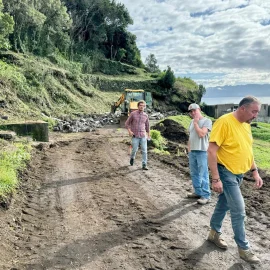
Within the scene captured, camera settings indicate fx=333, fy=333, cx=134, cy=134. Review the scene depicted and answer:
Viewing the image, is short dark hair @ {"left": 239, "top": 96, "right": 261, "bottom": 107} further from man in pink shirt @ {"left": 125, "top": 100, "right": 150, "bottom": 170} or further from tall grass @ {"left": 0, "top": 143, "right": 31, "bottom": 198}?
man in pink shirt @ {"left": 125, "top": 100, "right": 150, "bottom": 170}

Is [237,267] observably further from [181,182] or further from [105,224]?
[181,182]

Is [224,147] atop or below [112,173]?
atop

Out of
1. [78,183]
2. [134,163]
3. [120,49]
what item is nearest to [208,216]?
[78,183]

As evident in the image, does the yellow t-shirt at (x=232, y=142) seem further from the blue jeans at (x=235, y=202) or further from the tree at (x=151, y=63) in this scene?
the tree at (x=151, y=63)

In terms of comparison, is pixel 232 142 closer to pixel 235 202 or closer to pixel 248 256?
pixel 235 202

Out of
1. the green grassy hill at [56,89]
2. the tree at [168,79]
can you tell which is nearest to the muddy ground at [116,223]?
Answer: the green grassy hill at [56,89]

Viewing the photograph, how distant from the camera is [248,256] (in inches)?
169

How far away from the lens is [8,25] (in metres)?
26.6

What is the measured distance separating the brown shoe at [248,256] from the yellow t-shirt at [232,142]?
1.03 m

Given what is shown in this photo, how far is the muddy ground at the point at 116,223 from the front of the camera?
14.3 ft

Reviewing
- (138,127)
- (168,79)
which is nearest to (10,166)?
(138,127)

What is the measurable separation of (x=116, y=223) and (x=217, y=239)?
1719mm

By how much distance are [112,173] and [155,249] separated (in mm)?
4686

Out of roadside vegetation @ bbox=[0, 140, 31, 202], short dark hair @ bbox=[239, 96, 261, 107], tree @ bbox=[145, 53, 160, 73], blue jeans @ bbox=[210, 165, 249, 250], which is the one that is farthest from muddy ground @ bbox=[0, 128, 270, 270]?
tree @ bbox=[145, 53, 160, 73]
